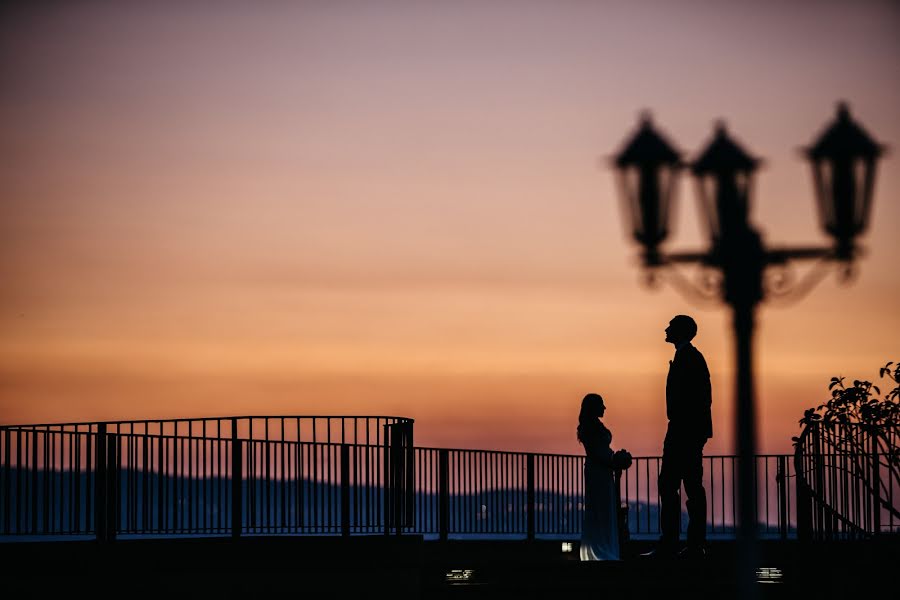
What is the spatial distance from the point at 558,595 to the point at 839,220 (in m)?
8.16

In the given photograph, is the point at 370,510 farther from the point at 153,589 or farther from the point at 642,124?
the point at 642,124

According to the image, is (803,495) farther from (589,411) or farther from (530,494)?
(530,494)

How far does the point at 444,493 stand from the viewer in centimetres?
2181

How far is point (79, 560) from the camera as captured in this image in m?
16.8

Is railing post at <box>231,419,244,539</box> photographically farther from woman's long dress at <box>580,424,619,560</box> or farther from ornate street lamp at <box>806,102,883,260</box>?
ornate street lamp at <box>806,102,883,260</box>

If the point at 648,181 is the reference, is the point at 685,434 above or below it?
below

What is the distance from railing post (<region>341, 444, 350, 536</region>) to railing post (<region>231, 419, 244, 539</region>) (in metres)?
1.27

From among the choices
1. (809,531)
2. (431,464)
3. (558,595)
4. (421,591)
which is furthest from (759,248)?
(431,464)

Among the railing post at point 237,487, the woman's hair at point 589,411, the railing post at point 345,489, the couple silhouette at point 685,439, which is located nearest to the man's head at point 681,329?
the couple silhouette at point 685,439

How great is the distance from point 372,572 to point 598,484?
A: 10.7ft

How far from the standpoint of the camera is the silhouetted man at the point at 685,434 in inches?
629

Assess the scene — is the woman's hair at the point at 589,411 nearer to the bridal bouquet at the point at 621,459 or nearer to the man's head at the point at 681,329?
the bridal bouquet at the point at 621,459

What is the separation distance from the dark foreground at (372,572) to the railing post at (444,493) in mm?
1587

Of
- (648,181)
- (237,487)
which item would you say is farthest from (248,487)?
(648,181)
